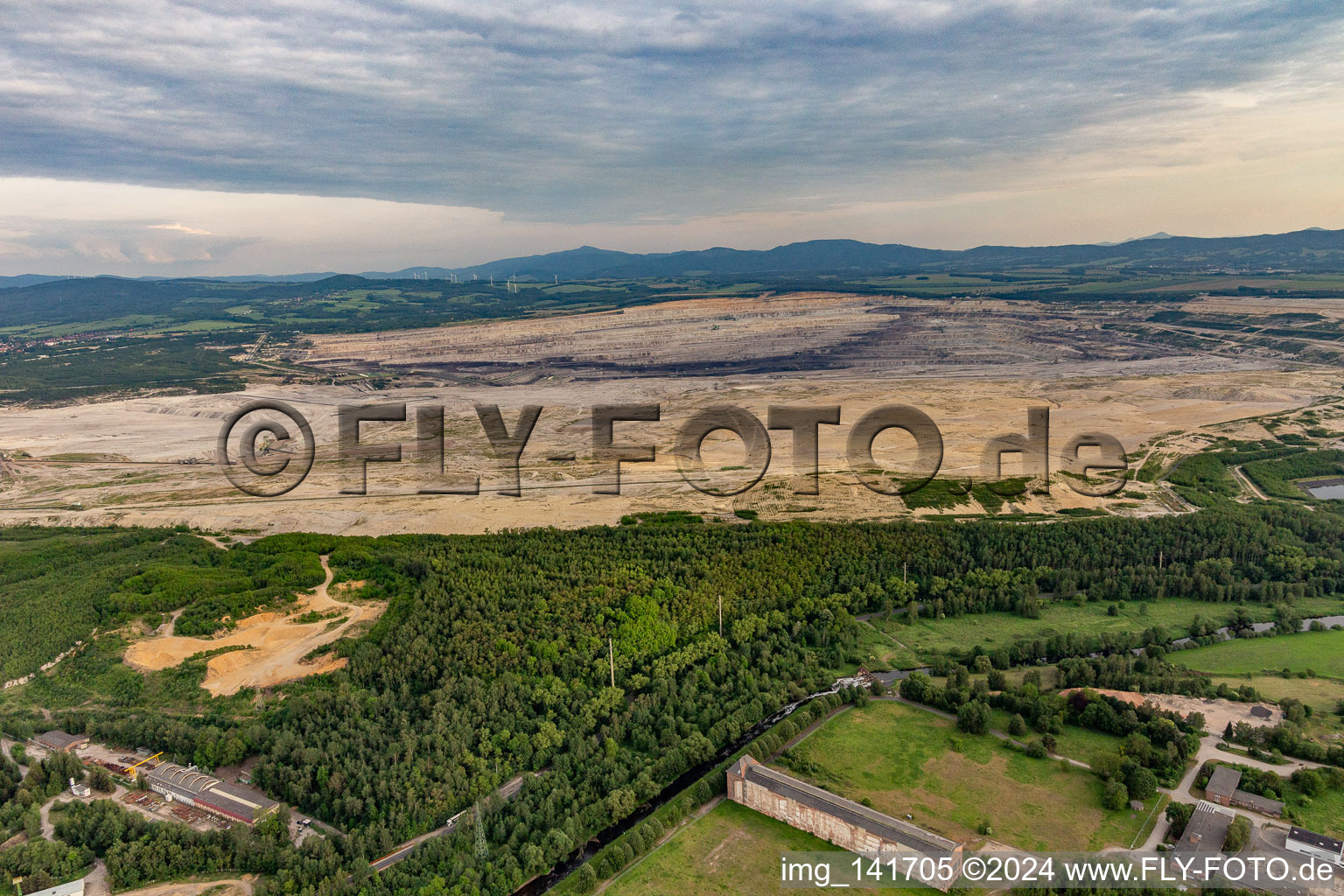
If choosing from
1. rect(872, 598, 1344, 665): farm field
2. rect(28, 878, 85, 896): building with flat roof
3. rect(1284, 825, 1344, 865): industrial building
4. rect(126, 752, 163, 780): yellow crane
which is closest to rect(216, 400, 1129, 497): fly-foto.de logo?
rect(872, 598, 1344, 665): farm field

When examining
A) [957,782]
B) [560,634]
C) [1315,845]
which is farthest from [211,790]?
[1315,845]

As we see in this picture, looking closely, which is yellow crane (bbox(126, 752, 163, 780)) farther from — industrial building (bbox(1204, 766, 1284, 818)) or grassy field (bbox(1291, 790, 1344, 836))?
grassy field (bbox(1291, 790, 1344, 836))

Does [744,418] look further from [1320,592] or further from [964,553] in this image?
[1320,592]

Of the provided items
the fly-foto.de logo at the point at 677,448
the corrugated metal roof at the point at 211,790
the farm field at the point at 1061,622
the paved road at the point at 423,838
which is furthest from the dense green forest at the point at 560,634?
the fly-foto.de logo at the point at 677,448

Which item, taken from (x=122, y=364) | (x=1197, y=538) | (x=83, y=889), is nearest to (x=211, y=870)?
(x=83, y=889)

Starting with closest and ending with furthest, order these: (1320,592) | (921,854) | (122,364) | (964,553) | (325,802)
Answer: (921,854) < (325,802) < (1320,592) < (964,553) < (122,364)
